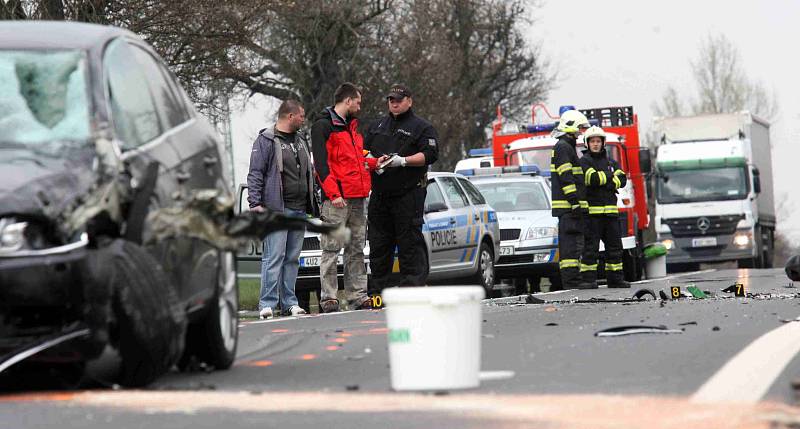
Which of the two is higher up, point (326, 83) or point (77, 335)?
point (326, 83)

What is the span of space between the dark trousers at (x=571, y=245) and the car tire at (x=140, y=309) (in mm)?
12117

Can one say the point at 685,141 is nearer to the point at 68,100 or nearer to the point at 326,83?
the point at 326,83

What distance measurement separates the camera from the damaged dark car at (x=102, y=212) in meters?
6.99

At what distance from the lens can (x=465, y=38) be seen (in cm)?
5319

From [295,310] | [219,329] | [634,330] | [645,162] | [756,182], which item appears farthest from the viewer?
[756,182]

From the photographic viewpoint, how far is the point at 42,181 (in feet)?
23.4

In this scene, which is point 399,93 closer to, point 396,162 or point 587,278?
point 396,162

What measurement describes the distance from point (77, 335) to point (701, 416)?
268 centimetres

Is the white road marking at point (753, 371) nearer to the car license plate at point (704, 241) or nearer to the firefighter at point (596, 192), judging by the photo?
the firefighter at point (596, 192)

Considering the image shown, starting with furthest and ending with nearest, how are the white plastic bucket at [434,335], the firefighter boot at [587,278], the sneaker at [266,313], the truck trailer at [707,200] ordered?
the truck trailer at [707,200]
the firefighter boot at [587,278]
the sneaker at [266,313]
the white plastic bucket at [434,335]

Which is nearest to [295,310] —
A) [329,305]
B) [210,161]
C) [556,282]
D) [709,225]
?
[329,305]

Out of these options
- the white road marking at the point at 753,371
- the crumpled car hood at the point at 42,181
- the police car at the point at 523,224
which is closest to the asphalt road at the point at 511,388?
the white road marking at the point at 753,371

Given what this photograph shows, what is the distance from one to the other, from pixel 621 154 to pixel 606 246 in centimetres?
676

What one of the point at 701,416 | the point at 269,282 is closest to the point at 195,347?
the point at 701,416
